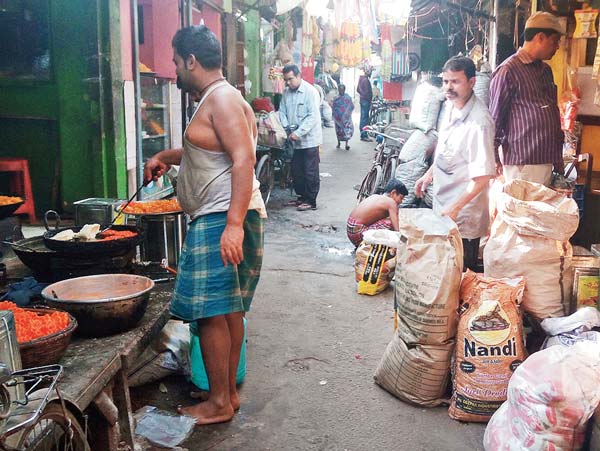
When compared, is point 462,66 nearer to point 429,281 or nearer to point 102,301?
point 429,281

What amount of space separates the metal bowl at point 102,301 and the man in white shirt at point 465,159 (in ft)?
7.51

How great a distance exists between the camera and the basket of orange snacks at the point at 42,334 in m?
2.79

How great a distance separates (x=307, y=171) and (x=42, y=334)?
752 cm

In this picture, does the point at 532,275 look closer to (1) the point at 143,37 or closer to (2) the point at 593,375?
(2) the point at 593,375

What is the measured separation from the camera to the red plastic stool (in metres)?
6.19

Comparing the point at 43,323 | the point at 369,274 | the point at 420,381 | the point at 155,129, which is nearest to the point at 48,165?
the point at 155,129

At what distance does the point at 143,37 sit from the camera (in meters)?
8.64

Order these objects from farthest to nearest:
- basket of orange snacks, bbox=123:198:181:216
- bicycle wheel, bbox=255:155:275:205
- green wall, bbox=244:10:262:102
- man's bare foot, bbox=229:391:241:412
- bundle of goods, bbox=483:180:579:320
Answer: green wall, bbox=244:10:262:102
bicycle wheel, bbox=255:155:275:205
basket of orange snacks, bbox=123:198:181:216
bundle of goods, bbox=483:180:579:320
man's bare foot, bbox=229:391:241:412

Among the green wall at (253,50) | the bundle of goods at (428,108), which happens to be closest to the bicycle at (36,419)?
the bundle of goods at (428,108)

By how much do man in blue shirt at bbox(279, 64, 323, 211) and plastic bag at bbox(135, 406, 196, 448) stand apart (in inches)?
263

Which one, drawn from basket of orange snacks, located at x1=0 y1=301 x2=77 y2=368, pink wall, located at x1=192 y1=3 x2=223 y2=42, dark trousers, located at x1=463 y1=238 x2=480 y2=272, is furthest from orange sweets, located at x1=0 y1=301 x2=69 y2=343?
pink wall, located at x1=192 y1=3 x2=223 y2=42

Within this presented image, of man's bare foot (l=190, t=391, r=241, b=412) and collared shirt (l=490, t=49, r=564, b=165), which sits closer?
man's bare foot (l=190, t=391, r=241, b=412)

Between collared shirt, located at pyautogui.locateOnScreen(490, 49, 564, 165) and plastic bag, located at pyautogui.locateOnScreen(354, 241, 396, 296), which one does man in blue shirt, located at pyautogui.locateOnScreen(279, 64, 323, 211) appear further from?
collared shirt, located at pyautogui.locateOnScreen(490, 49, 564, 165)

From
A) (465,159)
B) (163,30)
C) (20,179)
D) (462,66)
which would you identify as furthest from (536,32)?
(163,30)
